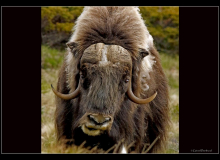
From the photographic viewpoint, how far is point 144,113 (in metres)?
4.99

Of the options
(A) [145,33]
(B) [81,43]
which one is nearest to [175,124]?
(A) [145,33]

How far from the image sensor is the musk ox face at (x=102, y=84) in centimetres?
395

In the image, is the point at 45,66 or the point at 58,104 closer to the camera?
the point at 58,104

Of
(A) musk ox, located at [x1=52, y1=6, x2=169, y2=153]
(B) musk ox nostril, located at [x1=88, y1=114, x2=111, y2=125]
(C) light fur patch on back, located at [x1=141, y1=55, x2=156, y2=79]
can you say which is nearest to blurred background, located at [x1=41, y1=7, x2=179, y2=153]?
(A) musk ox, located at [x1=52, y1=6, x2=169, y2=153]

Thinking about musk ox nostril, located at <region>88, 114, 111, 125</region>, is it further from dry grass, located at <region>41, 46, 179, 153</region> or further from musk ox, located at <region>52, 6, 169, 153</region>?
dry grass, located at <region>41, 46, 179, 153</region>

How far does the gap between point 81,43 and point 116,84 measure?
72 cm

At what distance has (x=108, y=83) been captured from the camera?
13.7ft

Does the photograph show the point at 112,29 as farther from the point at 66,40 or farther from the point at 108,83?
the point at 66,40

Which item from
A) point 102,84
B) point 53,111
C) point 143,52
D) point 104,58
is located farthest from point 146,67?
point 53,111

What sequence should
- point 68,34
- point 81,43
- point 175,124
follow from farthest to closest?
point 68,34 → point 175,124 → point 81,43

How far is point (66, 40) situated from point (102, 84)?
21.6 ft

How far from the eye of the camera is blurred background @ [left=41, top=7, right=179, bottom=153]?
8.20m
